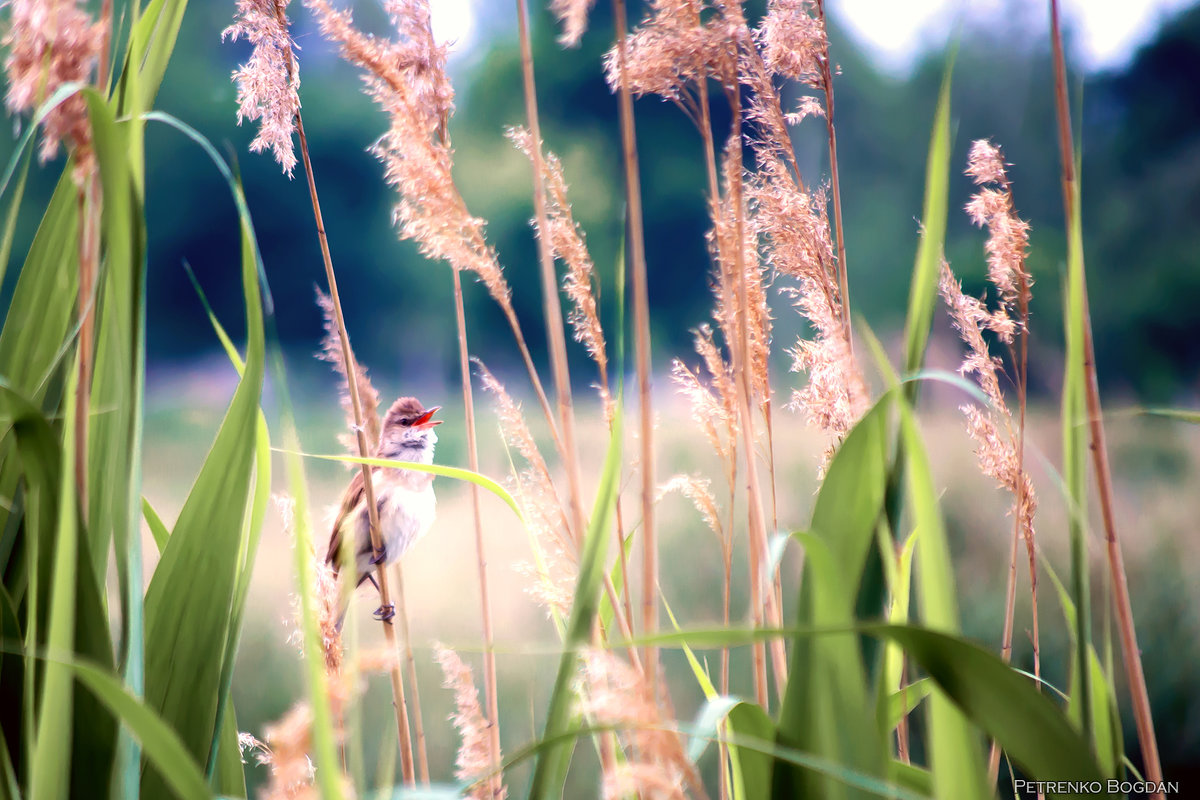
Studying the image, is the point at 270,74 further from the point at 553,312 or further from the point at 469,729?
the point at 469,729

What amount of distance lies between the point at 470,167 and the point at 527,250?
539 millimetres

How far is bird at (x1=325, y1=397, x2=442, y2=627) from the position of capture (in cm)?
126

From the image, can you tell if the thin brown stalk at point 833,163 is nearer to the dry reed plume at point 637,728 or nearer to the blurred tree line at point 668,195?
the dry reed plume at point 637,728

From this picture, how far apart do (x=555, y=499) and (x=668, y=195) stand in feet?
10.6

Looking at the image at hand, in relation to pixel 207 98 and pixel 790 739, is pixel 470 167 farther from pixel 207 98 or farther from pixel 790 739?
pixel 790 739

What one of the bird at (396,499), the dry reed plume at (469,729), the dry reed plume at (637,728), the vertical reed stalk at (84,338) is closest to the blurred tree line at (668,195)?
the bird at (396,499)

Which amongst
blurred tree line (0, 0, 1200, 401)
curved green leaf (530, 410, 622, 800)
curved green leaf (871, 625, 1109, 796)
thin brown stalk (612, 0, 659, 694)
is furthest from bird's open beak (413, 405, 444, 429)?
blurred tree line (0, 0, 1200, 401)

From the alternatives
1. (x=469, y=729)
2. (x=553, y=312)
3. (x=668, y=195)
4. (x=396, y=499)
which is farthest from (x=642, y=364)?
(x=668, y=195)

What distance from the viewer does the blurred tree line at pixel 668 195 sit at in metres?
2.96

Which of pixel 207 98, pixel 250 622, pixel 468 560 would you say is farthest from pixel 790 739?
pixel 207 98

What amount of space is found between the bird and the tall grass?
55 cm

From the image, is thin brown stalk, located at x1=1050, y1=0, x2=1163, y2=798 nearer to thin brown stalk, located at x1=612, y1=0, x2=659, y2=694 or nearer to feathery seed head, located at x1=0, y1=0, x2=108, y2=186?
thin brown stalk, located at x1=612, y1=0, x2=659, y2=694

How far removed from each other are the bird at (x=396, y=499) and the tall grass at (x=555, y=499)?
55 centimetres

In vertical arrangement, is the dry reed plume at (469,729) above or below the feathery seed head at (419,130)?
below
